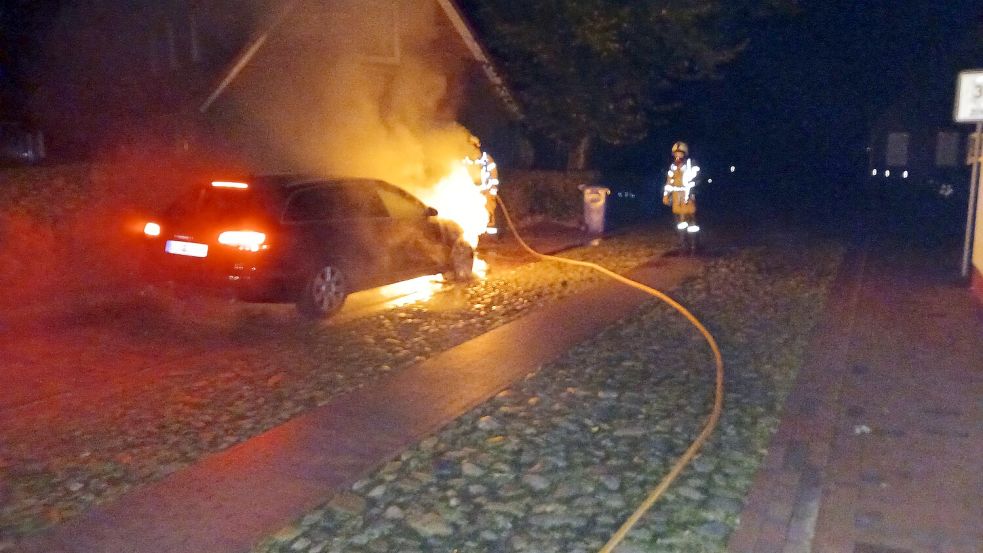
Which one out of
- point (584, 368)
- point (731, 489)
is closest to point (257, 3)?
point (584, 368)

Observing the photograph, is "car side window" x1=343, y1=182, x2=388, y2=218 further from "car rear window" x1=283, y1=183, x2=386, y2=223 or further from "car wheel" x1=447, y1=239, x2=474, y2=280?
"car wheel" x1=447, y1=239, x2=474, y2=280

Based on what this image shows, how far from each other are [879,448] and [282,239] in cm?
581

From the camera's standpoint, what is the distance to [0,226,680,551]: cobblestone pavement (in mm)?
5770

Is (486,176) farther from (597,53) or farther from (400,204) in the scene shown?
(597,53)

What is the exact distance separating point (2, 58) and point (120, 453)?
42.6 feet

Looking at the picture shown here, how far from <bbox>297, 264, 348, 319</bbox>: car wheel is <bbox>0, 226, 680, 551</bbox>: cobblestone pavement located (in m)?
0.21

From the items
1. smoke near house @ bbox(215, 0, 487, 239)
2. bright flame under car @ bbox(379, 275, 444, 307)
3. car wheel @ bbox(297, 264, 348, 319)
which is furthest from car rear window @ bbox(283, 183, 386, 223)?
smoke near house @ bbox(215, 0, 487, 239)

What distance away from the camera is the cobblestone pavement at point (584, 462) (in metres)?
5.09

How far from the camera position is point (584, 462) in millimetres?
6164

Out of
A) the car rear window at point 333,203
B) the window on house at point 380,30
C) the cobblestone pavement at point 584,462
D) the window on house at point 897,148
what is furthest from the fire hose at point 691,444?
the window on house at point 897,148

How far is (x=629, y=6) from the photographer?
20.1m

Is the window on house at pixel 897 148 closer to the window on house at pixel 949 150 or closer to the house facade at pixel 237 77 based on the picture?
the window on house at pixel 949 150

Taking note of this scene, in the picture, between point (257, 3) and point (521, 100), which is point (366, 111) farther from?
point (521, 100)

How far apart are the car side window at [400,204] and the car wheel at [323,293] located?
1234 mm
